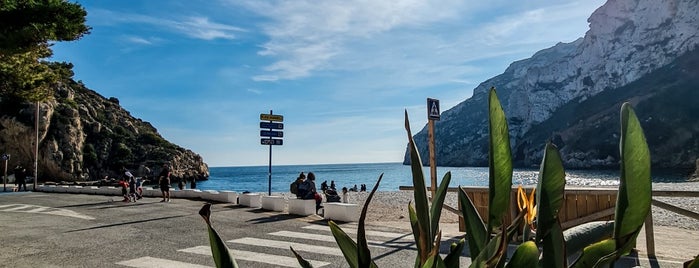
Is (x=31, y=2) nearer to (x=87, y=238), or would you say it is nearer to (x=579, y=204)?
(x=87, y=238)

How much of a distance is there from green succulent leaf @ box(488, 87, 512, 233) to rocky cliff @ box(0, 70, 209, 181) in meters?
58.1

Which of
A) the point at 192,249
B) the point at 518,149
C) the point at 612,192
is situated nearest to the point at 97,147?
the point at 192,249

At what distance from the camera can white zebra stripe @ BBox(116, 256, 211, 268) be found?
7.31m

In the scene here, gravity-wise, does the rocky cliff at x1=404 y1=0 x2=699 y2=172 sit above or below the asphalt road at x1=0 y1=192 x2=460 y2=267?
above

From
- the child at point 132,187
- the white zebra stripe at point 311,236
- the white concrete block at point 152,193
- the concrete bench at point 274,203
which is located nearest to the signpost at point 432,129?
the white zebra stripe at point 311,236

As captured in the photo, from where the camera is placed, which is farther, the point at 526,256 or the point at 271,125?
the point at 271,125

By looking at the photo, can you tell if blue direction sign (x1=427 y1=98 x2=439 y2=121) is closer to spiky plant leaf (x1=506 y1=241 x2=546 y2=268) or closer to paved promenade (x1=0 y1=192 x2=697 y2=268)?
paved promenade (x1=0 y1=192 x2=697 y2=268)

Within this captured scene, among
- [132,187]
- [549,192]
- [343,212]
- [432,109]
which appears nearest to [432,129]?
[432,109]

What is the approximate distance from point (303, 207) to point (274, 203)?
1496mm

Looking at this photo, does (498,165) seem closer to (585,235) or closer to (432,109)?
(585,235)

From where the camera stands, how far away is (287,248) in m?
8.69

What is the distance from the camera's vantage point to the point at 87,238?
9703mm

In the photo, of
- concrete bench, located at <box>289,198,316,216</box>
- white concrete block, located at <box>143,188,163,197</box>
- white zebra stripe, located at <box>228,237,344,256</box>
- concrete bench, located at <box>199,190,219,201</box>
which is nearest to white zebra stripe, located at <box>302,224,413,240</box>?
white zebra stripe, located at <box>228,237,344,256</box>

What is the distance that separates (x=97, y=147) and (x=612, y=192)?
7758 centimetres
